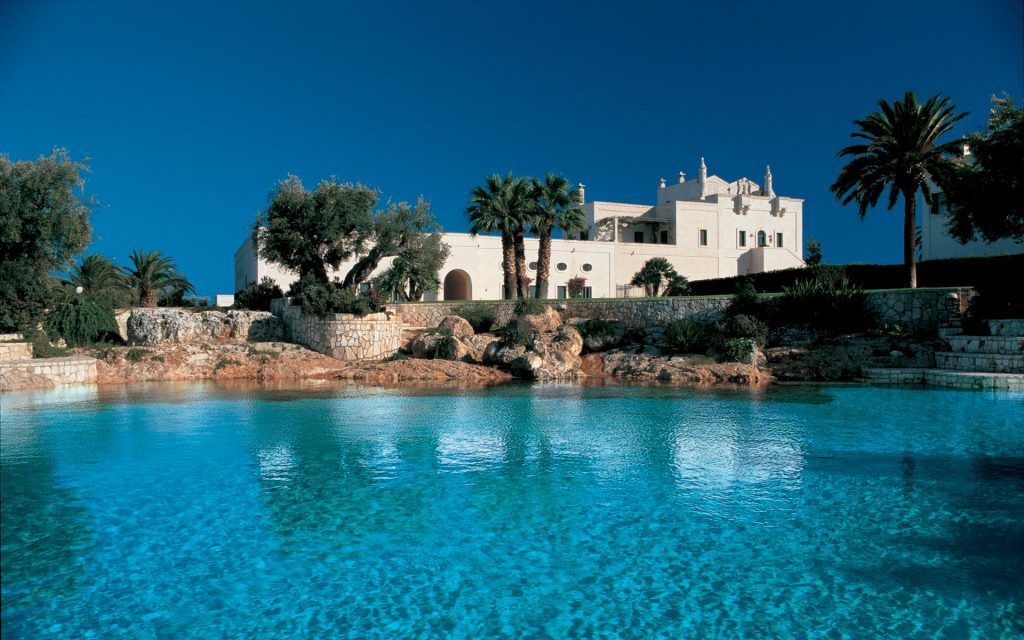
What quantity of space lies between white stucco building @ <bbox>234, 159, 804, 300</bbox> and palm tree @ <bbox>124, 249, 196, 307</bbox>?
14.1 ft

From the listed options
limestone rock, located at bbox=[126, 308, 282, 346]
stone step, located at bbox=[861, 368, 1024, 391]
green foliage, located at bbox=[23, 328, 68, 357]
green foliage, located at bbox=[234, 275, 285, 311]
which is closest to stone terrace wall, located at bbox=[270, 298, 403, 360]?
limestone rock, located at bbox=[126, 308, 282, 346]

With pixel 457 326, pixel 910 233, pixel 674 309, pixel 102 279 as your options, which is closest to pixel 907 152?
pixel 910 233

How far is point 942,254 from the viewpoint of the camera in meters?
34.4

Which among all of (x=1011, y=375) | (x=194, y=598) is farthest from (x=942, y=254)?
(x=194, y=598)

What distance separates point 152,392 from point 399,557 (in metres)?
14.1

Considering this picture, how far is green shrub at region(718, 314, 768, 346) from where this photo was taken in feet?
74.6

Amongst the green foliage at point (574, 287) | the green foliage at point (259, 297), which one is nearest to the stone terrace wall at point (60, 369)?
the green foliage at point (259, 297)

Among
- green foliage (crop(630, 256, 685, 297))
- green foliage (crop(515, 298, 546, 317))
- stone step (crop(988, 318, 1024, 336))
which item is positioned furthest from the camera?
green foliage (crop(630, 256, 685, 297))

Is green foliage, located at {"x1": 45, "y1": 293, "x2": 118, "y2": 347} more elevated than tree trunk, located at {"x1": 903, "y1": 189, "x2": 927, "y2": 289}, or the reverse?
tree trunk, located at {"x1": 903, "y1": 189, "x2": 927, "y2": 289}

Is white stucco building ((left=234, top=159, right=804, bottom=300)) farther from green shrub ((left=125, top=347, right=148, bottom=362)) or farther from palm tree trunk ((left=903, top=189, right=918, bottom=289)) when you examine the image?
palm tree trunk ((left=903, top=189, right=918, bottom=289))

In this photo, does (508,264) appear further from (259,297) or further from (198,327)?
(198,327)

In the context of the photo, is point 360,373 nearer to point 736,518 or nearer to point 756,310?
point 756,310

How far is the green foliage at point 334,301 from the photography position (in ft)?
82.1

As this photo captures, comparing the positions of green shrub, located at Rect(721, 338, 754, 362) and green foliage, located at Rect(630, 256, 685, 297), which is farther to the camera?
green foliage, located at Rect(630, 256, 685, 297)
